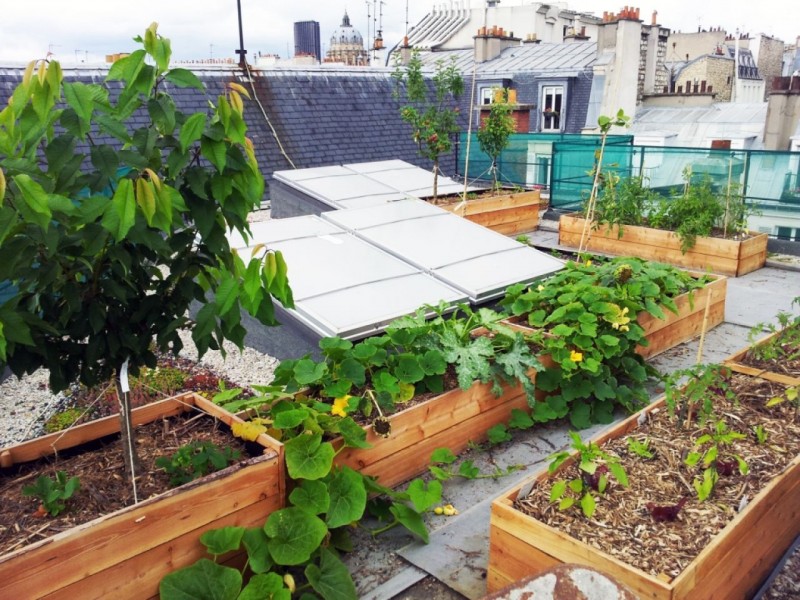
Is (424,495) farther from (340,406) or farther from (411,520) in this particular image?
(340,406)

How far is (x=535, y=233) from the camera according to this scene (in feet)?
32.2

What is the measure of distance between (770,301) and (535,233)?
381cm

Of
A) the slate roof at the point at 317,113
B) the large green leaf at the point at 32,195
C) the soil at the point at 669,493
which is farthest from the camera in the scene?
the slate roof at the point at 317,113

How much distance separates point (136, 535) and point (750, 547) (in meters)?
2.35

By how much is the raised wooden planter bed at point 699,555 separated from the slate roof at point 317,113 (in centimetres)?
848

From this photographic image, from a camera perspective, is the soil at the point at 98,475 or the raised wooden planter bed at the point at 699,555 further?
the soil at the point at 98,475

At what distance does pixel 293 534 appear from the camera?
260 cm

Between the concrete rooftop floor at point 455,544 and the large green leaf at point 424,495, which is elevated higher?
the large green leaf at point 424,495

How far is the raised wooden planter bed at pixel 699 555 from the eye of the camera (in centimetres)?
229

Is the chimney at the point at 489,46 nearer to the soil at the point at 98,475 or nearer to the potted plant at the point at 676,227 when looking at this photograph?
the potted plant at the point at 676,227

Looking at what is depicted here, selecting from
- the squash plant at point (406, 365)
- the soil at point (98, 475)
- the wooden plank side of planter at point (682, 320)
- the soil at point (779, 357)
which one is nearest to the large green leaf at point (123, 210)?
the soil at point (98, 475)

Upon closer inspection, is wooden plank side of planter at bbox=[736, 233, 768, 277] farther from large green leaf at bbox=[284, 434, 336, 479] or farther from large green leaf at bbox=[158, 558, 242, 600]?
large green leaf at bbox=[158, 558, 242, 600]

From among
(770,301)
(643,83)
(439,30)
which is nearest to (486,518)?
(770,301)

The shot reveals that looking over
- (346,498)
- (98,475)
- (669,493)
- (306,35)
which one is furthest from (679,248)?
(306,35)
